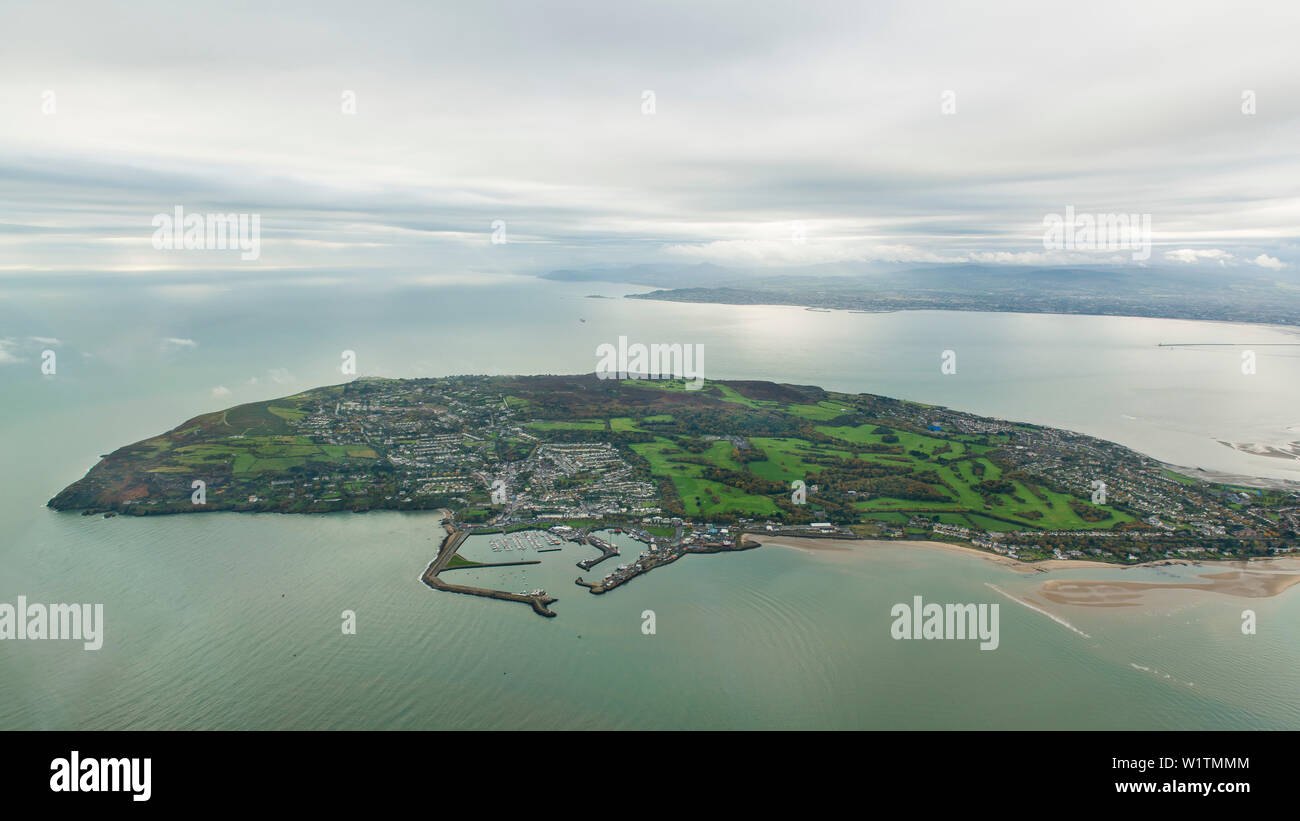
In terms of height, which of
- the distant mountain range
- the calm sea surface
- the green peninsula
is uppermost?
the distant mountain range

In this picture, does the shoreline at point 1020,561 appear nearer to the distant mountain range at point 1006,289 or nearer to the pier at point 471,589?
the pier at point 471,589

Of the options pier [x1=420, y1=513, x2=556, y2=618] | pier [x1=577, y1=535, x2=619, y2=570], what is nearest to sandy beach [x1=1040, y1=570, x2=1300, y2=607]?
pier [x1=577, y1=535, x2=619, y2=570]

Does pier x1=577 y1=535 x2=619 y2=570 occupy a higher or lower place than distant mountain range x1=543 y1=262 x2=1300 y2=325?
lower

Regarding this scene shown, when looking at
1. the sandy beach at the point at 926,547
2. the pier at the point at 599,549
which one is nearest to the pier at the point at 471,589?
the pier at the point at 599,549

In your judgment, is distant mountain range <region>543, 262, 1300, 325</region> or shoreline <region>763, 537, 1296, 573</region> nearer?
shoreline <region>763, 537, 1296, 573</region>

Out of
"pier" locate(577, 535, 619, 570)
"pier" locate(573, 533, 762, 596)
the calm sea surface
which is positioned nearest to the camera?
the calm sea surface

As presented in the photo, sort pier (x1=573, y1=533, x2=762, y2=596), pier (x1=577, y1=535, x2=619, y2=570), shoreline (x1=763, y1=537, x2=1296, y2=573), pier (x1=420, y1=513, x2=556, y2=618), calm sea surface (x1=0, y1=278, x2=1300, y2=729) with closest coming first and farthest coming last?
1. calm sea surface (x1=0, y1=278, x2=1300, y2=729)
2. pier (x1=420, y1=513, x2=556, y2=618)
3. pier (x1=573, y1=533, x2=762, y2=596)
4. pier (x1=577, y1=535, x2=619, y2=570)
5. shoreline (x1=763, y1=537, x2=1296, y2=573)

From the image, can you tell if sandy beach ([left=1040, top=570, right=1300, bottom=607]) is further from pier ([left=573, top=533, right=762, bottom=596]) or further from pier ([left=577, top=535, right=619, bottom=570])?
pier ([left=577, top=535, right=619, bottom=570])

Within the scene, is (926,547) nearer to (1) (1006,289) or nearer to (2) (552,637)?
(2) (552,637)

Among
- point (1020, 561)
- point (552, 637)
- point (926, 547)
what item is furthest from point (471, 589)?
point (1020, 561)
